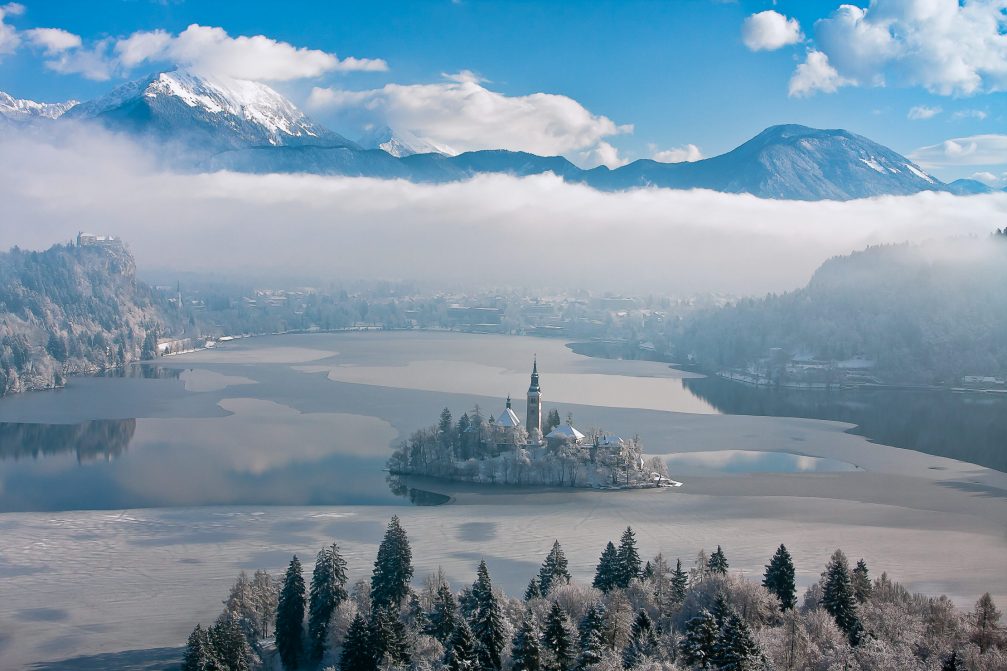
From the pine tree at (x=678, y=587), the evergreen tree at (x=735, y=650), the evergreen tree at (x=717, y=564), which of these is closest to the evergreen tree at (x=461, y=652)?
the evergreen tree at (x=735, y=650)

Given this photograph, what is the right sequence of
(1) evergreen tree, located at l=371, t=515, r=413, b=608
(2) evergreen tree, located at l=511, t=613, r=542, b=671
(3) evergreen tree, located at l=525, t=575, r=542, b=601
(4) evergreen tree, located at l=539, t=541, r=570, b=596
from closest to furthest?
(2) evergreen tree, located at l=511, t=613, r=542, b=671, (3) evergreen tree, located at l=525, t=575, r=542, b=601, (1) evergreen tree, located at l=371, t=515, r=413, b=608, (4) evergreen tree, located at l=539, t=541, r=570, b=596

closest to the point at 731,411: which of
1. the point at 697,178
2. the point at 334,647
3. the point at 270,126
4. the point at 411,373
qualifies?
the point at 411,373

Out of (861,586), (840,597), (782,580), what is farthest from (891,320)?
(840,597)

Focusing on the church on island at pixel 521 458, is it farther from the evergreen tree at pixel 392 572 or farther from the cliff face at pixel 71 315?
the cliff face at pixel 71 315

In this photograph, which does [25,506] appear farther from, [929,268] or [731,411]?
[929,268]

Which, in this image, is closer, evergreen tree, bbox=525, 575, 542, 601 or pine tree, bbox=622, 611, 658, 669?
pine tree, bbox=622, 611, 658, 669

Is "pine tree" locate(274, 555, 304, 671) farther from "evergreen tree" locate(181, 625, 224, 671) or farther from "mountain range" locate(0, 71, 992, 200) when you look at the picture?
A: "mountain range" locate(0, 71, 992, 200)

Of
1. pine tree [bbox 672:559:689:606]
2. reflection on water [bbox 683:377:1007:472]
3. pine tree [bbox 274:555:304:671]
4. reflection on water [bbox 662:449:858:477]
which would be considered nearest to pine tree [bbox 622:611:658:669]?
pine tree [bbox 672:559:689:606]
